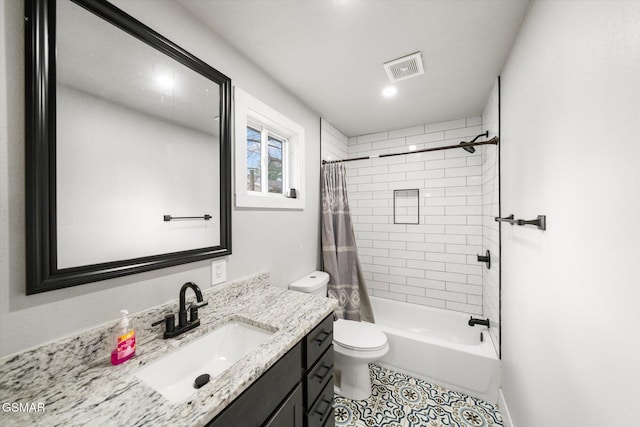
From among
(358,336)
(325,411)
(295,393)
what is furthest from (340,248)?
(295,393)

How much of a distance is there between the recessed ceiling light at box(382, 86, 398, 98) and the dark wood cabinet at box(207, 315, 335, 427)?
1.83m

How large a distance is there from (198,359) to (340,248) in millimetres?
1591

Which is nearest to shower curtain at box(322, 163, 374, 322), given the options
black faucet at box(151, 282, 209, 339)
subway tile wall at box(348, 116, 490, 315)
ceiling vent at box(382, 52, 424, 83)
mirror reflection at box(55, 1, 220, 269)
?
subway tile wall at box(348, 116, 490, 315)

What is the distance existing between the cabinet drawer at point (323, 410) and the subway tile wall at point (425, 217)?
5.97 feet

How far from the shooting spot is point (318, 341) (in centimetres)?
112

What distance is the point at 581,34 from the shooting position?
74cm

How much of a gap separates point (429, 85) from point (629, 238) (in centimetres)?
172

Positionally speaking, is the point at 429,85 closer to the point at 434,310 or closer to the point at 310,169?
the point at 310,169

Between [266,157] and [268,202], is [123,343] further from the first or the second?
[266,157]

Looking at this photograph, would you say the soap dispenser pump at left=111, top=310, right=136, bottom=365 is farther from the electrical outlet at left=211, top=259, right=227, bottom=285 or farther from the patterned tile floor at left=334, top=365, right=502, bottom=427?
the patterned tile floor at left=334, top=365, right=502, bottom=427

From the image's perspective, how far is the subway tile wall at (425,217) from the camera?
8.07 ft

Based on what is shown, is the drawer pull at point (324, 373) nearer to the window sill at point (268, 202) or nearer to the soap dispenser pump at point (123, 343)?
the soap dispenser pump at point (123, 343)

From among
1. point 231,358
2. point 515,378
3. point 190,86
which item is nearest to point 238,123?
point 190,86

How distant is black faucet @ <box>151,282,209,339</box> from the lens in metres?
0.96
